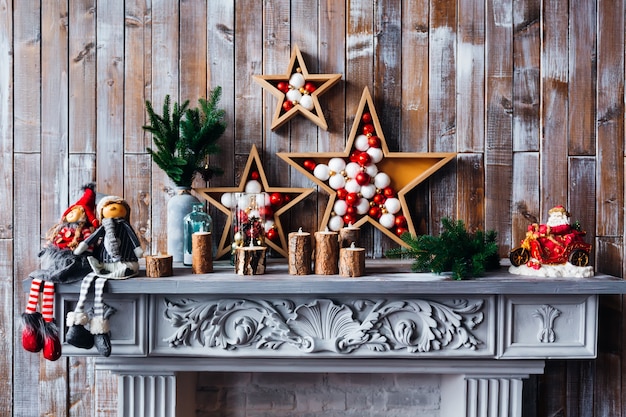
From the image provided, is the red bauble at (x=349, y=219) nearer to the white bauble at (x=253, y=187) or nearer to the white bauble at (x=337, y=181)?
the white bauble at (x=337, y=181)

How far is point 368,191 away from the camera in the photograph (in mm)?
1646

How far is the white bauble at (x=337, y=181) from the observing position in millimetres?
1646

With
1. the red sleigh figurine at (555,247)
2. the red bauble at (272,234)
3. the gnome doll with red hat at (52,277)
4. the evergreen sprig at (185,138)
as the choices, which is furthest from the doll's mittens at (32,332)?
the red sleigh figurine at (555,247)

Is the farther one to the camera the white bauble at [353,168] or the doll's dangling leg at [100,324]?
the white bauble at [353,168]

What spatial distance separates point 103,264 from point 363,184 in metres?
0.84

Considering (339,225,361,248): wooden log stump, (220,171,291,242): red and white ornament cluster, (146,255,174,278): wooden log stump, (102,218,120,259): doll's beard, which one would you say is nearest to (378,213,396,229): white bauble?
(339,225,361,248): wooden log stump

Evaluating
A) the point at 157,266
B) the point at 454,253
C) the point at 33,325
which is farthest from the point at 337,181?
the point at 33,325

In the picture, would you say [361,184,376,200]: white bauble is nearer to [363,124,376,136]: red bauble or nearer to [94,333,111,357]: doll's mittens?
[363,124,376,136]: red bauble

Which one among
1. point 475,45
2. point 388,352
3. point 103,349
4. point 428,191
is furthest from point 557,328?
point 103,349

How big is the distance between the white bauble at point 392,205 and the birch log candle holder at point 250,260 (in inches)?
18.8

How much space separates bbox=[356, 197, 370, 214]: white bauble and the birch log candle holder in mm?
407

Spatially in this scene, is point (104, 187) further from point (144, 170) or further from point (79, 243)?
point (79, 243)

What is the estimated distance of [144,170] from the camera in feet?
5.63

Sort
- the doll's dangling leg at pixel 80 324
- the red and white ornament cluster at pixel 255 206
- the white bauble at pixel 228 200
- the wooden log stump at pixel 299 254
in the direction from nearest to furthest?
the doll's dangling leg at pixel 80 324
the wooden log stump at pixel 299 254
the red and white ornament cluster at pixel 255 206
the white bauble at pixel 228 200
